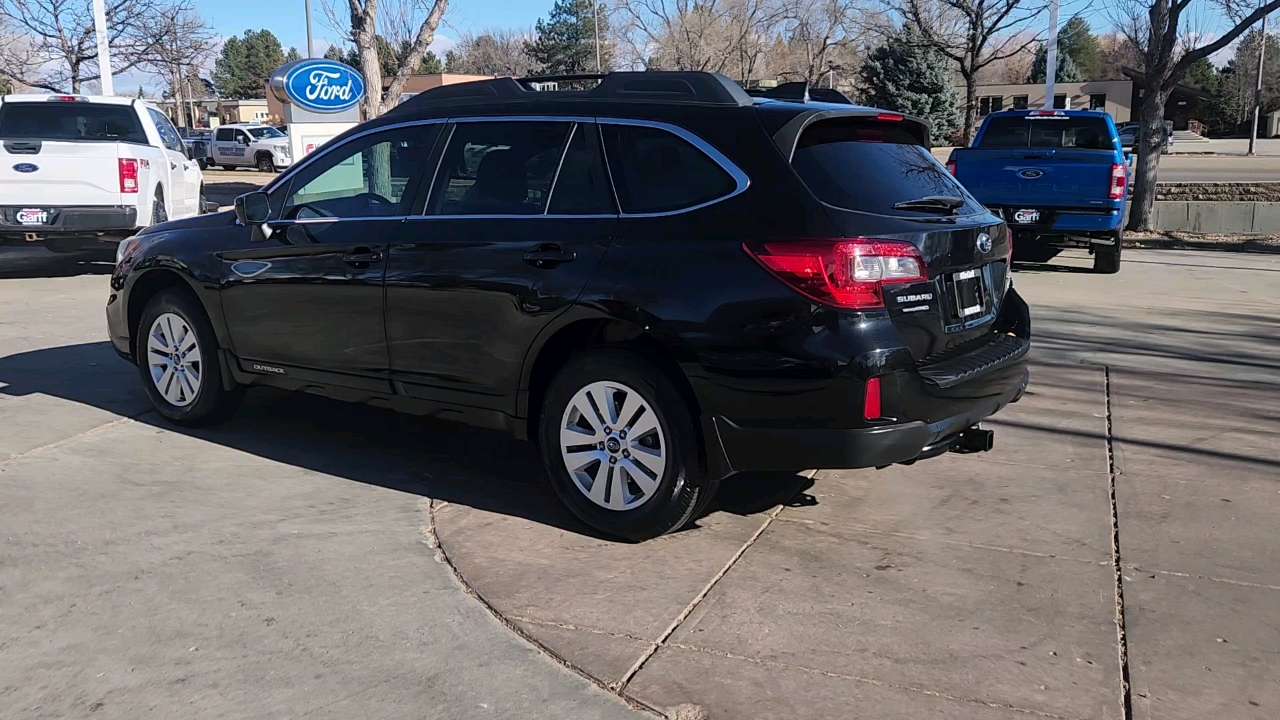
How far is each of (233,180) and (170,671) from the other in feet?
107

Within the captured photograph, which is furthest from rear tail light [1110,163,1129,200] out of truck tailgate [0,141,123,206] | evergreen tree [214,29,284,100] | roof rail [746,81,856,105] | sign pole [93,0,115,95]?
evergreen tree [214,29,284,100]

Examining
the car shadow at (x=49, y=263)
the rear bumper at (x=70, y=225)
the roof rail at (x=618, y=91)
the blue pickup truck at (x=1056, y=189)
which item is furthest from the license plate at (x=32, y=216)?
the blue pickup truck at (x=1056, y=189)

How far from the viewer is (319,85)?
15930 millimetres

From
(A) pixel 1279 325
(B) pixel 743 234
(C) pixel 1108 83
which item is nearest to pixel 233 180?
(A) pixel 1279 325

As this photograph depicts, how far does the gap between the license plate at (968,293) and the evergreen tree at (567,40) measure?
200 feet

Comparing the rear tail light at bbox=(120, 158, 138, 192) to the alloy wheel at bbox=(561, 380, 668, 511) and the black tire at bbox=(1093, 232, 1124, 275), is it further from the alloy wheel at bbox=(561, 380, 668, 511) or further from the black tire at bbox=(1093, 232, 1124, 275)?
the black tire at bbox=(1093, 232, 1124, 275)

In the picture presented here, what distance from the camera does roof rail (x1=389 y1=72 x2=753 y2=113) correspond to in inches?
176

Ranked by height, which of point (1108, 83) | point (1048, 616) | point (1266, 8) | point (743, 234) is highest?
point (1108, 83)

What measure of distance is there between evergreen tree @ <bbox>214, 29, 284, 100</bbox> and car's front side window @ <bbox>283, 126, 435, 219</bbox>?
96.1 meters

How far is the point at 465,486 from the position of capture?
5250mm

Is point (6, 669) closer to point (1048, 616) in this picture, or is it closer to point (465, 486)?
point (465, 486)

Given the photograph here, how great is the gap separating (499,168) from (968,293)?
81.2 inches

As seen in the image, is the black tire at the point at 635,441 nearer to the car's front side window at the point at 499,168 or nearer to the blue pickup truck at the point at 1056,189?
the car's front side window at the point at 499,168

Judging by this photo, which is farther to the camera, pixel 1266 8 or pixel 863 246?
pixel 1266 8
